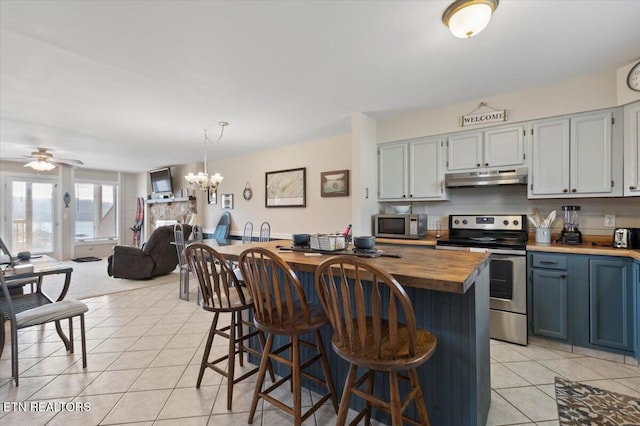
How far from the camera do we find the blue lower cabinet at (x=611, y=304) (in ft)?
7.54

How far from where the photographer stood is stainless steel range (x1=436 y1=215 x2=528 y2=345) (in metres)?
2.65

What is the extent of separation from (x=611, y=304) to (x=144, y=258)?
6.17 m

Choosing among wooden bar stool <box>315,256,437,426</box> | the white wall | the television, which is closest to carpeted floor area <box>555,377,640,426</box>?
wooden bar stool <box>315,256,437,426</box>

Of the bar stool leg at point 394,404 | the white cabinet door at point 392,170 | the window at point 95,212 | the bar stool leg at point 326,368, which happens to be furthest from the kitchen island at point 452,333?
the window at point 95,212

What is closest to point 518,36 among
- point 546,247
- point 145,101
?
point 546,247

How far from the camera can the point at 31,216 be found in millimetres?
6914

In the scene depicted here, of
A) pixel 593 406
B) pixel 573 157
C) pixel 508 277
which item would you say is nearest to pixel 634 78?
pixel 573 157

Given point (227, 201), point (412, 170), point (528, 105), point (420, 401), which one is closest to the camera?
point (420, 401)

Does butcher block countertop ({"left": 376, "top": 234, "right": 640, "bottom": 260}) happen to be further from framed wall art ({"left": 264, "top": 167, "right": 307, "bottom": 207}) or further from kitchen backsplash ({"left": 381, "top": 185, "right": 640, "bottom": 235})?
framed wall art ({"left": 264, "top": 167, "right": 307, "bottom": 207})

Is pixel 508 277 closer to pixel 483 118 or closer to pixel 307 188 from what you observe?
pixel 483 118

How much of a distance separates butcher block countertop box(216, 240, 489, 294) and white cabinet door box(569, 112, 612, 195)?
176 cm

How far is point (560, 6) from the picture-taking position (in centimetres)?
177

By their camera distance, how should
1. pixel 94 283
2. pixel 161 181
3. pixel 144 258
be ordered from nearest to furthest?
pixel 94 283 → pixel 144 258 → pixel 161 181

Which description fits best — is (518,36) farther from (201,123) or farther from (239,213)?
(239,213)
